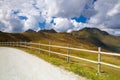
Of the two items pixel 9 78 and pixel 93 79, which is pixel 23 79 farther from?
pixel 93 79

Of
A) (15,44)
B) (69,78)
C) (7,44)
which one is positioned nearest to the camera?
(69,78)

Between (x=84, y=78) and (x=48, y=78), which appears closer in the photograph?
(x=48, y=78)

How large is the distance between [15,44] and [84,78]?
48786 mm

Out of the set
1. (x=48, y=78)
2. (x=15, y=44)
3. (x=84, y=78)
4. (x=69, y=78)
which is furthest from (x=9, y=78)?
(x=15, y=44)

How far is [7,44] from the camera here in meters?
71.6

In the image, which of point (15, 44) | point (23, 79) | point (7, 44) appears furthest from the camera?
point (7, 44)

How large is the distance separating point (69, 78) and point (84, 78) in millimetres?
945

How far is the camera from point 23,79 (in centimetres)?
1216

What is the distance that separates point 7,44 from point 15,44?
37.3 feet

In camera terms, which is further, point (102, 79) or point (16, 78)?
point (102, 79)

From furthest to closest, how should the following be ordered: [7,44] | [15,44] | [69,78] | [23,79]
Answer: [7,44] < [15,44] < [69,78] < [23,79]

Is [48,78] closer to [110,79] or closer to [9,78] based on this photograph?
[9,78]

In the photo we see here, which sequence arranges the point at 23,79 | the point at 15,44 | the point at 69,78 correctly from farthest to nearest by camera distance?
1. the point at 15,44
2. the point at 69,78
3. the point at 23,79

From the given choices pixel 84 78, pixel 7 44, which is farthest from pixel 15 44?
pixel 84 78
